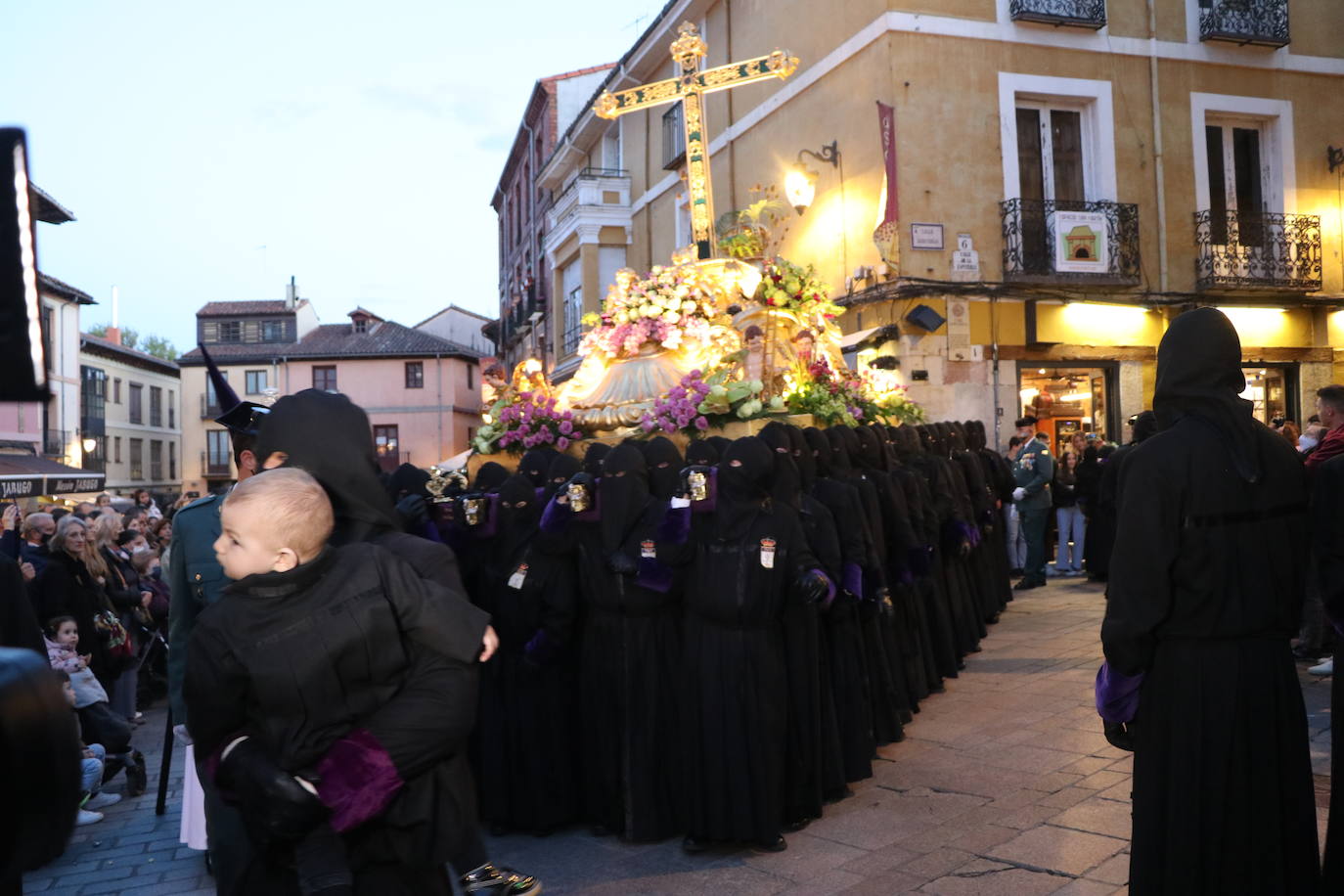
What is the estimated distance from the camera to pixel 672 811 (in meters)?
5.80

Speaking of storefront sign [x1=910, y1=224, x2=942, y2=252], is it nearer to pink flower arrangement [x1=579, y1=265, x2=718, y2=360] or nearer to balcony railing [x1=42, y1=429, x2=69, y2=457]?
pink flower arrangement [x1=579, y1=265, x2=718, y2=360]

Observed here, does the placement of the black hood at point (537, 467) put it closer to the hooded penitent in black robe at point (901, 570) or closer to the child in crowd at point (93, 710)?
the hooded penitent in black robe at point (901, 570)

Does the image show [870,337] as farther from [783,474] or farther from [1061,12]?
[783,474]

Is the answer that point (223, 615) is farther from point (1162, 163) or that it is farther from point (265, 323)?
point (265, 323)

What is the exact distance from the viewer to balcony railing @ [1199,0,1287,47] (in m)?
17.0

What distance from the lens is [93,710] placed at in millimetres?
7246

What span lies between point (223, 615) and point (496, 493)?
3.75 meters

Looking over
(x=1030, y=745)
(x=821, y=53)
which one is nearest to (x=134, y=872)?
(x=1030, y=745)

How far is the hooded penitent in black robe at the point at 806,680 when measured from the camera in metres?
5.79

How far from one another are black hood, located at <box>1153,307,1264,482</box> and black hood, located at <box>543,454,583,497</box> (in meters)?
3.38

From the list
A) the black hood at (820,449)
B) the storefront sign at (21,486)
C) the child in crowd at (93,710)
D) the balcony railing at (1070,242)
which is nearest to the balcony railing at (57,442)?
the storefront sign at (21,486)

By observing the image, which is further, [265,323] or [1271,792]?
[265,323]

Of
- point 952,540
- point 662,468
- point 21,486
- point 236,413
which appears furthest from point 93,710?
point 21,486

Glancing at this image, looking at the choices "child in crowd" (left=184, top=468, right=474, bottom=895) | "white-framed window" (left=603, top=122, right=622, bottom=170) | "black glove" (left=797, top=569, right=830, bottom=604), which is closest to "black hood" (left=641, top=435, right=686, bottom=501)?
"black glove" (left=797, top=569, right=830, bottom=604)
